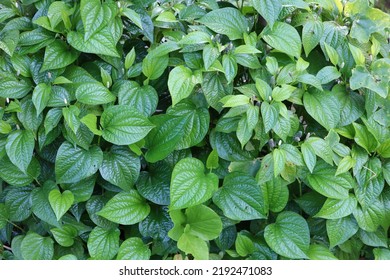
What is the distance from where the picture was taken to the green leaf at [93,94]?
1400 mm

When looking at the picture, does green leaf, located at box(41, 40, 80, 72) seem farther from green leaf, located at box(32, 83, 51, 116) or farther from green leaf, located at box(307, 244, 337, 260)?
green leaf, located at box(307, 244, 337, 260)

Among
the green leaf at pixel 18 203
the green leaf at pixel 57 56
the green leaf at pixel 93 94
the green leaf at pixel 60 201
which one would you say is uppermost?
the green leaf at pixel 57 56

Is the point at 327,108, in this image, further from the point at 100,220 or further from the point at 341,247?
the point at 100,220

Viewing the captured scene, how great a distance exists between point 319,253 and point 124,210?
2.12 feet

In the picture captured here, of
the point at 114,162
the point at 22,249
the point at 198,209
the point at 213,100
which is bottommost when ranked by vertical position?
the point at 22,249

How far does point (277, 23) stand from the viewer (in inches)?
58.7

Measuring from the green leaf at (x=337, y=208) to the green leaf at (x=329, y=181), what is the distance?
33 millimetres

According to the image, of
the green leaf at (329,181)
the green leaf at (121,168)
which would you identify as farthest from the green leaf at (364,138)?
the green leaf at (121,168)

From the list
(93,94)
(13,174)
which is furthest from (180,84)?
(13,174)

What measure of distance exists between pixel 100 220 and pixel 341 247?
2.68 feet

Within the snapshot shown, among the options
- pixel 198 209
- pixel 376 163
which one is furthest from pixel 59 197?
pixel 376 163

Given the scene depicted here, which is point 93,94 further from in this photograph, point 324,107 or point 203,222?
point 324,107

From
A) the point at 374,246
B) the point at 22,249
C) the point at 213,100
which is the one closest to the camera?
the point at 213,100

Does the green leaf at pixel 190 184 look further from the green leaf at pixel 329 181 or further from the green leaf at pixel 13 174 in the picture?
the green leaf at pixel 13 174
